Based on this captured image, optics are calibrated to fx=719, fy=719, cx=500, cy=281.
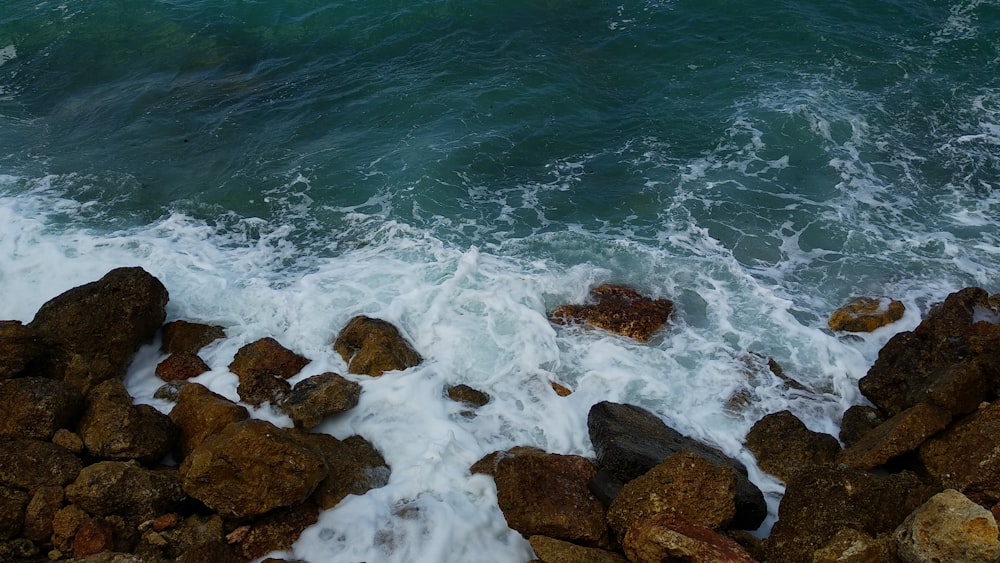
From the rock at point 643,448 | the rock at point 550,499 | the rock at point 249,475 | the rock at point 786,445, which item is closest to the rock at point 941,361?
the rock at point 786,445

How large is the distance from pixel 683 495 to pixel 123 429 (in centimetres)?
735

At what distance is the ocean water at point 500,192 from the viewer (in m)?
11.5

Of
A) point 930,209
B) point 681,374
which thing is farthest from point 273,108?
point 930,209

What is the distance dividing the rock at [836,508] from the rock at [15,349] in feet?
35.2

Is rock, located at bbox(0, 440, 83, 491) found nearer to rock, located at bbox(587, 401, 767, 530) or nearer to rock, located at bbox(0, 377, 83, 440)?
rock, located at bbox(0, 377, 83, 440)

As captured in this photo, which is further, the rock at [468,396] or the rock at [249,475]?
the rock at [468,396]

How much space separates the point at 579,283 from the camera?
1389cm

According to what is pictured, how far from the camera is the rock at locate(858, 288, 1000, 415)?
9.41 meters

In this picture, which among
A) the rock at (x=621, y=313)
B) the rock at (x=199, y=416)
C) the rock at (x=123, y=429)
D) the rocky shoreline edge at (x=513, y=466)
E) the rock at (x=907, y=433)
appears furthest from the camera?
the rock at (x=621, y=313)

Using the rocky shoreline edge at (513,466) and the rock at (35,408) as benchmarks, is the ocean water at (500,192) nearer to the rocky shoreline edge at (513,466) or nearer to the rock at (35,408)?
the rocky shoreline edge at (513,466)

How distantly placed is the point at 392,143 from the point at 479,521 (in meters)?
11.9

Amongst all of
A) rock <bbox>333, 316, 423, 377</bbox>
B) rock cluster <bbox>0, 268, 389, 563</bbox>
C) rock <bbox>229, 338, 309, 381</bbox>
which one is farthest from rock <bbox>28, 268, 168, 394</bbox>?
rock <bbox>333, 316, 423, 377</bbox>

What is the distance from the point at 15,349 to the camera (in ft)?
35.6

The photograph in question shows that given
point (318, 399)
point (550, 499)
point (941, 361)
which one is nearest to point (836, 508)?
point (550, 499)
